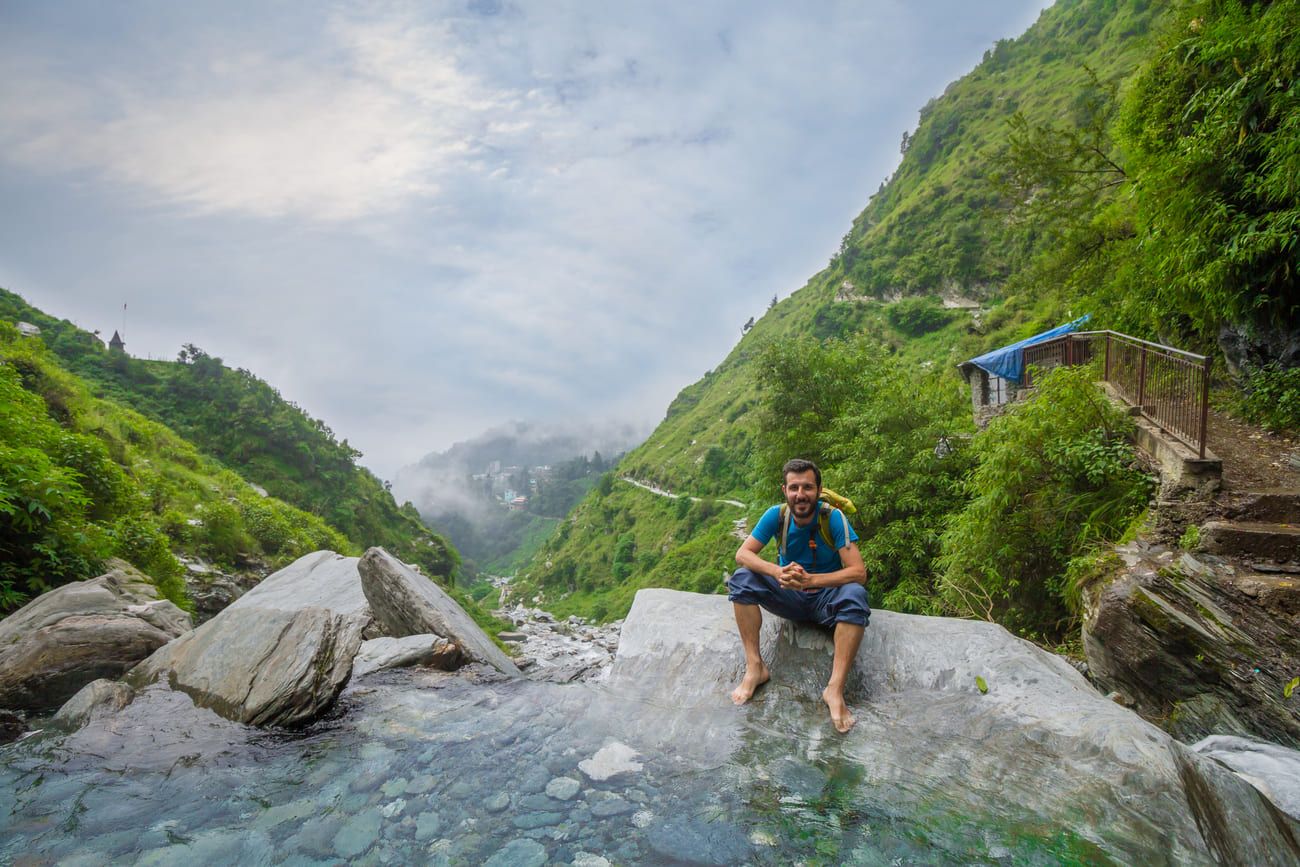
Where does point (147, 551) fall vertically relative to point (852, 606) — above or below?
below

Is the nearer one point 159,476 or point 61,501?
point 61,501

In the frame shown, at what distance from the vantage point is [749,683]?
520cm

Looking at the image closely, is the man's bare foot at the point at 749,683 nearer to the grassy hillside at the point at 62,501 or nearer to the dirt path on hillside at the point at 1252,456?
the dirt path on hillside at the point at 1252,456

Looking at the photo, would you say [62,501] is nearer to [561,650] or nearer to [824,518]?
[824,518]

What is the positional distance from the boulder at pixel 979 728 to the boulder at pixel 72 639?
18.2ft

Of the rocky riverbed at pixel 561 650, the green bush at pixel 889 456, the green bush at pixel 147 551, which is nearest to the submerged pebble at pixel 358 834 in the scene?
the rocky riverbed at pixel 561 650

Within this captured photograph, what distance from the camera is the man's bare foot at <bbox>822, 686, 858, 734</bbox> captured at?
15.1ft

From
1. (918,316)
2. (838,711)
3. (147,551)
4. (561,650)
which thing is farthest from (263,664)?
(918,316)

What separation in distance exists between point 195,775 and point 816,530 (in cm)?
553

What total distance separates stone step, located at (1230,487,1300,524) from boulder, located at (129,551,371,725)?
1026 centimetres

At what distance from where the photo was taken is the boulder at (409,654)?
6711 mm

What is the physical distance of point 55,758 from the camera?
4.44 m

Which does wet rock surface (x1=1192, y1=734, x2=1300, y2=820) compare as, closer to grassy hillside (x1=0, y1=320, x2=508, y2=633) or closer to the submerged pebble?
the submerged pebble

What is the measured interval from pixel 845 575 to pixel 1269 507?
5602 mm
